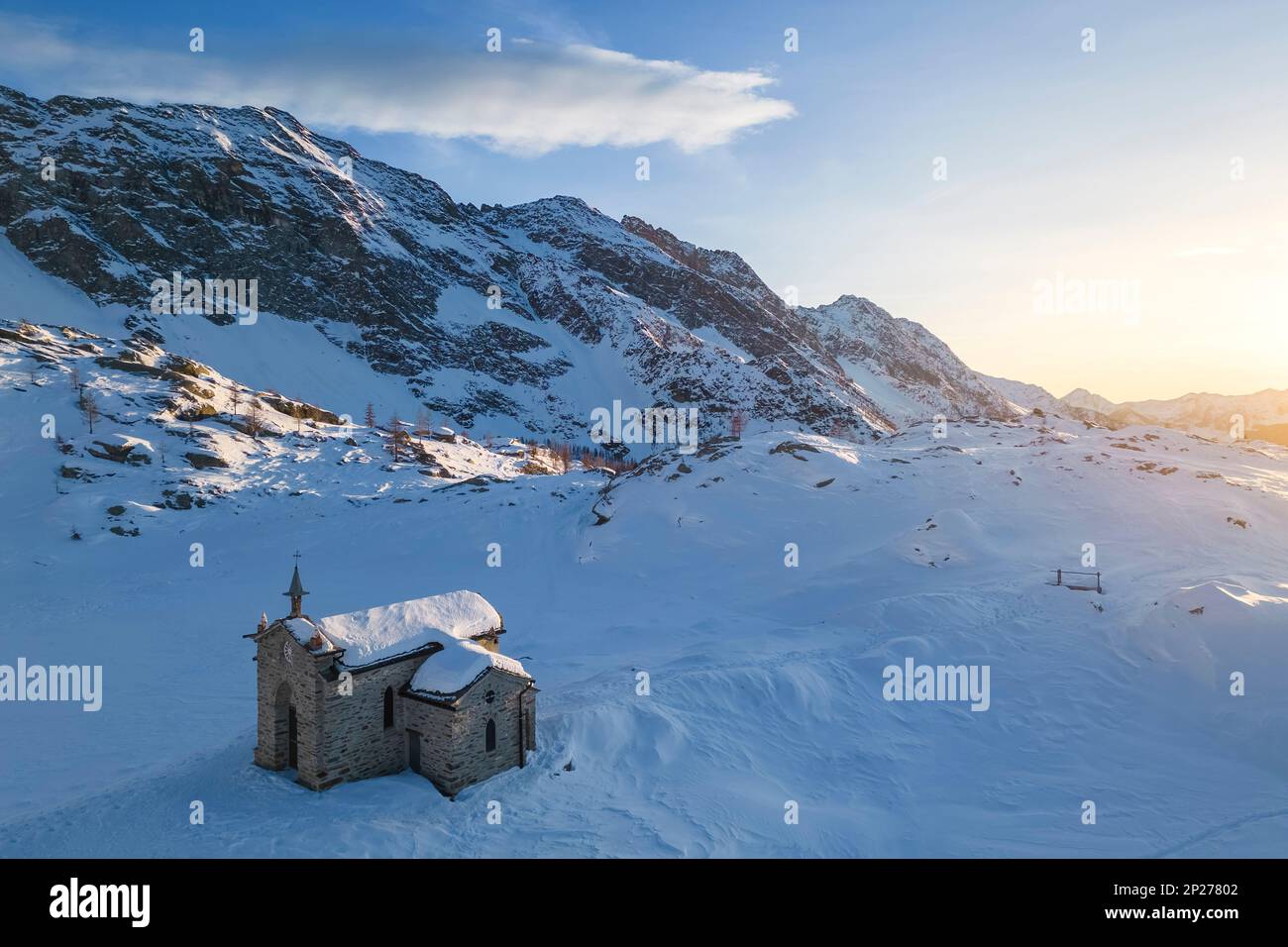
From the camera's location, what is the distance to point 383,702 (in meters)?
22.5

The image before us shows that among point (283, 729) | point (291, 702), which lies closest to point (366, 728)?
point (291, 702)

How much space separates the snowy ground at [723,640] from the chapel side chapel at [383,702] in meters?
0.91

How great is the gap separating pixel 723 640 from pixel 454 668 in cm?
1764

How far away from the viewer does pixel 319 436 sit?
83.5 m

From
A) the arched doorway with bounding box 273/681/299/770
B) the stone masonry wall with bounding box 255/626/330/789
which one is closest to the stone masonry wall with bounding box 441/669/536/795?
the stone masonry wall with bounding box 255/626/330/789

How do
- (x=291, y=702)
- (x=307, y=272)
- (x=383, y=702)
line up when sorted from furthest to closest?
1. (x=307, y=272)
2. (x=383, y=702)
3. (x=291, y=702)

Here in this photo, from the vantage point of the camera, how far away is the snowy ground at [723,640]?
813 inches

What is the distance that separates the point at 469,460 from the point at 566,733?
232ft

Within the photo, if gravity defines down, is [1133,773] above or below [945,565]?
below

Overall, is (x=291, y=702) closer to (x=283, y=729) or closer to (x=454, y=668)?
(x=283, y=729)

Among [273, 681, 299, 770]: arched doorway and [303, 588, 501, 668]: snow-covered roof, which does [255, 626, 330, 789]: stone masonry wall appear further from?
[303, 588, 501, 668]: snow-covered roof

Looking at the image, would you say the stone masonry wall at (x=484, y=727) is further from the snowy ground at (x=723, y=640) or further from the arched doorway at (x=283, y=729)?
the arched doorway at (x=283, y=729)
